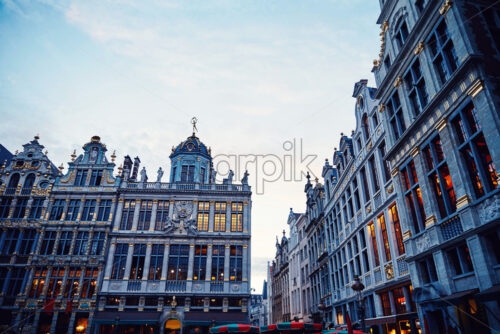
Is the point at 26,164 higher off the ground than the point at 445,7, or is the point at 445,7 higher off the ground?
the point at 26,164

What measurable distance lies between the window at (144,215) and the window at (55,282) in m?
8.86

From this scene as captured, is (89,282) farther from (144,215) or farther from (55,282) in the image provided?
(144,215)

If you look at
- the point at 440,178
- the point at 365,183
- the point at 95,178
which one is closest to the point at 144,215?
the point at 95,178

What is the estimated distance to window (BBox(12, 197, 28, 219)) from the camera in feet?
120

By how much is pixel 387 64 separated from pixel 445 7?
6.75 m

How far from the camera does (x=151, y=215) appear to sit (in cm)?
3616

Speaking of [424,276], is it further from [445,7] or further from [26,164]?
[26,164]

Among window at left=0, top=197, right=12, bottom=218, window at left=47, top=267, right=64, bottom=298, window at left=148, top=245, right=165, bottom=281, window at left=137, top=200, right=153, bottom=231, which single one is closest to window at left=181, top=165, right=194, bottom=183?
window at left=137, top=200, right=153, bottom=231

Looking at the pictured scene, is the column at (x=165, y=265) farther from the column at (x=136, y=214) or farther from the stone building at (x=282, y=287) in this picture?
the stone building at (x=282, y=287)

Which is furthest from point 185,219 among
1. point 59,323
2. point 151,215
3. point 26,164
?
point 26,164

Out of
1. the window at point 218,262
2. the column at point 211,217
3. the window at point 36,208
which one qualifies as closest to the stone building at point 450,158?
the window at point 218,262

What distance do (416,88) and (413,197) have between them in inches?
213

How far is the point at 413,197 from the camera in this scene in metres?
16.1

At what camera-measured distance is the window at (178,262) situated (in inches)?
1319
